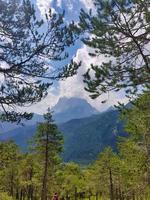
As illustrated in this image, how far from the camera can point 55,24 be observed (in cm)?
1753

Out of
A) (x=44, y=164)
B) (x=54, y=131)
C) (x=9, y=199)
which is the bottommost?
(x=9, y=199)

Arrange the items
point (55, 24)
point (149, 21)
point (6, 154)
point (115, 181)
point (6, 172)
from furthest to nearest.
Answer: point (115, 181), point (6, 172), point (6, 154), point (55, 24), point (149, 21)

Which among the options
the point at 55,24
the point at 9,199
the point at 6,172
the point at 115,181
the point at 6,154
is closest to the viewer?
the point at 55,24

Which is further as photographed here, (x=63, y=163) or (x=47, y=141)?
(x=63, y=163)

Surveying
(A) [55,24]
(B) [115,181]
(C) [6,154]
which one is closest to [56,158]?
(C) [6,154]

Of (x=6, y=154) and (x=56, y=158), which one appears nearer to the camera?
(x=56, y=158)

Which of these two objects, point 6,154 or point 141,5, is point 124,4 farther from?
point 6,154

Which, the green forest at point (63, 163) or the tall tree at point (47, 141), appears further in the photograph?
the tall tree at point (47, 141)

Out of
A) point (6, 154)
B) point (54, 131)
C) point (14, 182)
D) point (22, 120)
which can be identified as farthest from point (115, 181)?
point (22, 120)

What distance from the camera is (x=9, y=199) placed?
42.8 meters

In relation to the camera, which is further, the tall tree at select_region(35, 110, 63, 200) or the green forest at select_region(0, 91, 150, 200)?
the tall tree at select_region(35, 110, 63, 200)

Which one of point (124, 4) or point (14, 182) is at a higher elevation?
point (124, 4)

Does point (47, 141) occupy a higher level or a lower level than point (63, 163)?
higher

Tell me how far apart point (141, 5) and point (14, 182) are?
2245 inches
